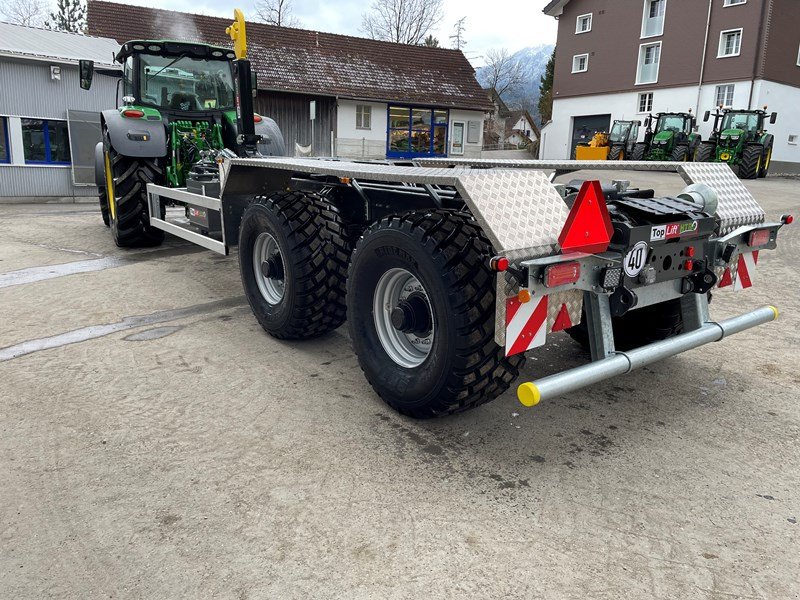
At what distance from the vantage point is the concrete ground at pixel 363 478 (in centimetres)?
218

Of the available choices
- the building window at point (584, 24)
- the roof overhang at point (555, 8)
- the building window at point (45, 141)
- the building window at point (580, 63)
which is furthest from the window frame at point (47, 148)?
the roof overhang at point (555, 8)

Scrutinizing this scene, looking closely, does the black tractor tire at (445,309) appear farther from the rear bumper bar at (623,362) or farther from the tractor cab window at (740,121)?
the tractor cab window at (740,121)

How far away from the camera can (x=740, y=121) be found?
2375 cm

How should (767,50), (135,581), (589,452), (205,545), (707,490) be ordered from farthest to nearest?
1. (767,50)
2. (589,452)
3. (707,490)
4. (205,545)
5. (135,581)

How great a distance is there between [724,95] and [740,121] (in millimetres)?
7242

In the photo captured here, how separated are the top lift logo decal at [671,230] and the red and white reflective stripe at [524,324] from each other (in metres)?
0.67

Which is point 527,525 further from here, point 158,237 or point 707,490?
point 158,237

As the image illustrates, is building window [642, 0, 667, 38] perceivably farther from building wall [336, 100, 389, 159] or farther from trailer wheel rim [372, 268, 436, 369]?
trailer wheel rim [372, 268, 436, 369]

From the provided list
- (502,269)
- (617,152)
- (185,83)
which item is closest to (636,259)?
(502,269)

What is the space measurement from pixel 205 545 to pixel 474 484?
1136 millimetres

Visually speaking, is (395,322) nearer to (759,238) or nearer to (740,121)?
(759,238)

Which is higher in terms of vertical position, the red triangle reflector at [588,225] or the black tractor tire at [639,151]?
the black tractor tire at [639,151]

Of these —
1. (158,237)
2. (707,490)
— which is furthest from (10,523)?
(158,237)

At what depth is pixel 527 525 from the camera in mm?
2461
